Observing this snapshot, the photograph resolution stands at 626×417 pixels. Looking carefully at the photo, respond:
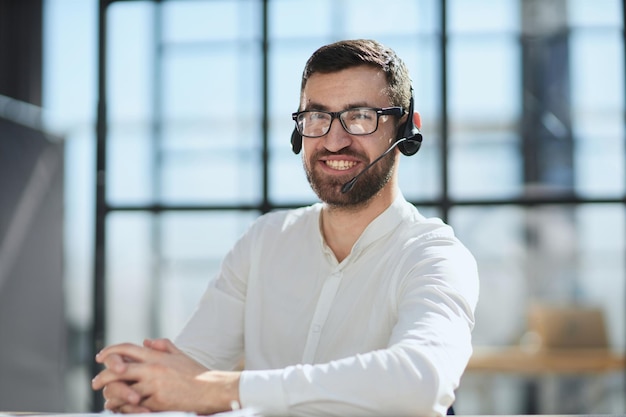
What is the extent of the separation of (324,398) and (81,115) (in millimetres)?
3729

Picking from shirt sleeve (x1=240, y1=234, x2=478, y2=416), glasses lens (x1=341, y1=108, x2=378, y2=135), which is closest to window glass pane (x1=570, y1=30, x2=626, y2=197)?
glasses lens (x1=341, y1=108, x2=378, y2=135)

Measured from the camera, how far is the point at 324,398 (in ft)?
3.88

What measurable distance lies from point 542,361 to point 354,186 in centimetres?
343

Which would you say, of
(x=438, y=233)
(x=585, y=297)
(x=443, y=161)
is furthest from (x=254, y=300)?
(x=585, y=297)

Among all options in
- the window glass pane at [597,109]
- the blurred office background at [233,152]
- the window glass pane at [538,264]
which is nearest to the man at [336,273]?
the blurred office background at [233,152]

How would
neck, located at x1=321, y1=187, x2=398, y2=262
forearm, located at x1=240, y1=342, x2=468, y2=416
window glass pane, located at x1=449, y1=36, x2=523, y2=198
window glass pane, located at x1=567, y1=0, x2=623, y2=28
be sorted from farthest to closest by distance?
window glass pane, located at x1=449, y1=36, x2=523, y2=198
window glass pane, located at x1=567, y1=0, x2=623, y2=28
neck, located at x1=321, y1=187, x2=398, y2=262
forearm, located at x1=240, y1=342, x2=468, y2=416

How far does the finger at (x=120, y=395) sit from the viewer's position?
132cm

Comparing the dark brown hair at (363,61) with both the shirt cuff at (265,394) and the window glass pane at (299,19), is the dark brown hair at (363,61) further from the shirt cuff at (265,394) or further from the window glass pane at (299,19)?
the window glass pane at (299,19)

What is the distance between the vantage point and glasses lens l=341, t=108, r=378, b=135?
166 cm

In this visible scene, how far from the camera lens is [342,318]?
1.64 meters

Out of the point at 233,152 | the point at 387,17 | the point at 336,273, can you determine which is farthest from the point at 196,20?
the point at 336,273

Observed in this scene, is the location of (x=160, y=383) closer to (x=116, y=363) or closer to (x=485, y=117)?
(x=116, y=363)

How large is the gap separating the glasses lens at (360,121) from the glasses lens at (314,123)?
1.5 inches

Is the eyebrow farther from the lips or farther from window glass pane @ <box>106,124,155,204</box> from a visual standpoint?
window glass pane @ <box>106,124,155,204</box>
